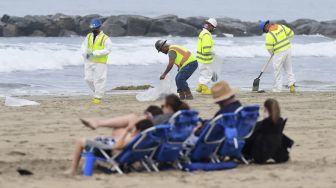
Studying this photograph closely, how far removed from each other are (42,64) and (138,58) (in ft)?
14.6

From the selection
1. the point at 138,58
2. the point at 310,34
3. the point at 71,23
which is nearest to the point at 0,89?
the point at 138,58

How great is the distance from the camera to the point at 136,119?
9.75m

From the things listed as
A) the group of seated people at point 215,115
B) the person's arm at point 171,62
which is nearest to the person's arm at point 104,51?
the person's arm at point 171,62

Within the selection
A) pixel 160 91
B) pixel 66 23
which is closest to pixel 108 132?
pixel 160 91

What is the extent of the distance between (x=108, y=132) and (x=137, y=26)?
36.2 m

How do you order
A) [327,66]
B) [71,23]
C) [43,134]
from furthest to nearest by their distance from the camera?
[71,23] → [327,66] → [43,134]

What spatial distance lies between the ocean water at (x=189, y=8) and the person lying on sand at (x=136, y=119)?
58.4 metres

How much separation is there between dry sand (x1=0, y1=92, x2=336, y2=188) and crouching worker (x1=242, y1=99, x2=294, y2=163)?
0.56ft

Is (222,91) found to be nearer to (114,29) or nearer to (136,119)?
(136,119)

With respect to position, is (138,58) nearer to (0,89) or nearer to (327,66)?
(327,66)

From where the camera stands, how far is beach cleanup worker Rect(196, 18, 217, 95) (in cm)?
1850

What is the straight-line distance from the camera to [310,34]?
183ft

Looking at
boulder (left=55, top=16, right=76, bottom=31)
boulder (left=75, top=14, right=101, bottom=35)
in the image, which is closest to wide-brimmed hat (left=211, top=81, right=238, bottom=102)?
boulder (left=55, top=16, right=76, bottom=31)

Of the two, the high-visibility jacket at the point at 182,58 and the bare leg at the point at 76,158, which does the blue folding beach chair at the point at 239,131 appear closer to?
the bare leg at the point at 76,158
